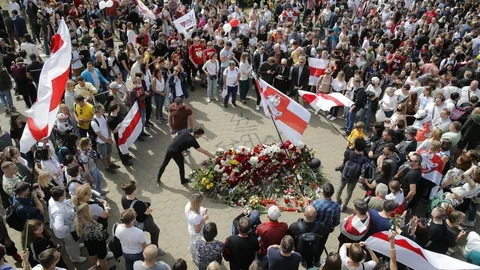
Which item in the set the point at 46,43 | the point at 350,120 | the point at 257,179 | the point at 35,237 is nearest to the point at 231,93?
the point at 350,120

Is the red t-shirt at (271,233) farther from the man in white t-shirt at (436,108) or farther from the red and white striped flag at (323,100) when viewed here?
the man in white t-shirt at (436,108)

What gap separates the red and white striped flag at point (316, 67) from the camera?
12.0 m

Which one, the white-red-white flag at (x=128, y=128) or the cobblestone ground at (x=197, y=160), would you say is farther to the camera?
the white-red-white flag at (x=128, y=128)

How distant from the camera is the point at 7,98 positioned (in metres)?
11.4

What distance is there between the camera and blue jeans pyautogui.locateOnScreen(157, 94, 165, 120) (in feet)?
36.3

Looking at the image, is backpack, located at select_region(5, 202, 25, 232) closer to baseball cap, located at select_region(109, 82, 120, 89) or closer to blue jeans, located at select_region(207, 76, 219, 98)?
baseball cap, located at select_region(109, 82, 120, 89)

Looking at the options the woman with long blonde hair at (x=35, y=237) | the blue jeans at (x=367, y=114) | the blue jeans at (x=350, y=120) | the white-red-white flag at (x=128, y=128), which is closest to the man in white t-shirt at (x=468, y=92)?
the blue jeans at (x=367, y=114)

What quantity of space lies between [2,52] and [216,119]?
7321mm

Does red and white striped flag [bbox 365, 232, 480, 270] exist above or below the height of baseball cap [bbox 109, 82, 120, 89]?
above

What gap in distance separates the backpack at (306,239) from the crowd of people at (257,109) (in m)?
0.02

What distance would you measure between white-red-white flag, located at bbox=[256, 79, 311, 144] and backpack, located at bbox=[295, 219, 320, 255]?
1.94 metres

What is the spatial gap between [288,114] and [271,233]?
2.45 metres

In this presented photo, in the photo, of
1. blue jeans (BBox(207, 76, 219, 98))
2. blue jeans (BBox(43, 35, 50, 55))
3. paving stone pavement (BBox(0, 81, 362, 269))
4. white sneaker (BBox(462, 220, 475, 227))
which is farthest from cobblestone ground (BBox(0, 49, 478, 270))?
blue jeans (BBox(43, 35, 50, 55))

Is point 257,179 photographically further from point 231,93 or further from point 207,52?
point 207,52
